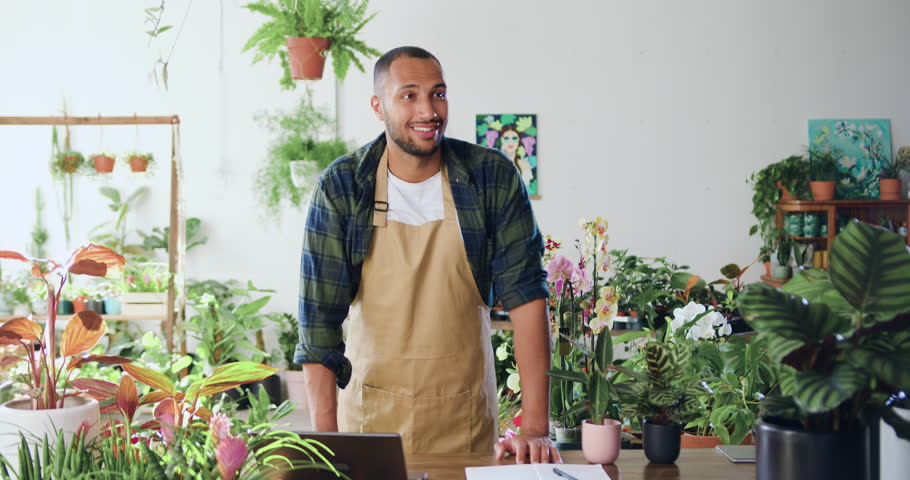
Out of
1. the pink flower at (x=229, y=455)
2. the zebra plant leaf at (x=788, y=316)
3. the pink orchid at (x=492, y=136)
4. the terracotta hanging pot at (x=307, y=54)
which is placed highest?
the terracotta hanging pot at (x=307, y=54)

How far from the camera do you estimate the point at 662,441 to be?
61.9 inches

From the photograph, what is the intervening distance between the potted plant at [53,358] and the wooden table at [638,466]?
0.62 meters

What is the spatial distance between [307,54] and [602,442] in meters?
3.55

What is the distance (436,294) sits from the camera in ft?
6.90

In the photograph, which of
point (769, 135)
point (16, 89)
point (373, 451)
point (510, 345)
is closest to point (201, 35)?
point (16, 89)

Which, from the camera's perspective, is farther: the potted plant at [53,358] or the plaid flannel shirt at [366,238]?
the plaid flannel shirt at [366,238]

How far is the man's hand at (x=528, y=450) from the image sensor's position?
5.22 ft

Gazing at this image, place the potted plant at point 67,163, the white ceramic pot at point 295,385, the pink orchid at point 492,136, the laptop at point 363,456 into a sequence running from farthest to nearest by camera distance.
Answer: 1. the pink orchid at point 492,136
2. the white ceramic pot at point 295,385
3. the potted plant at point 67,163
4. the laptop at point 363,456

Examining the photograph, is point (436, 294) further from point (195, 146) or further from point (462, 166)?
point (195, 146)

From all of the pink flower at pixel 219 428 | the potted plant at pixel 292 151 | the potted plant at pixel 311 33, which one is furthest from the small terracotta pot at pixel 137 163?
the pink flower at pixel 219 428

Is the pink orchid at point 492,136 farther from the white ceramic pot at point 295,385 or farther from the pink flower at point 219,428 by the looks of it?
the pink flower at point 219,428

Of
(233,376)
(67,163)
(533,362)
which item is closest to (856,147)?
(533,362)

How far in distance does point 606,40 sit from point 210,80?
9.06 ft

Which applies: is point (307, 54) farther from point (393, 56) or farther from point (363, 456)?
point (363, 456)
